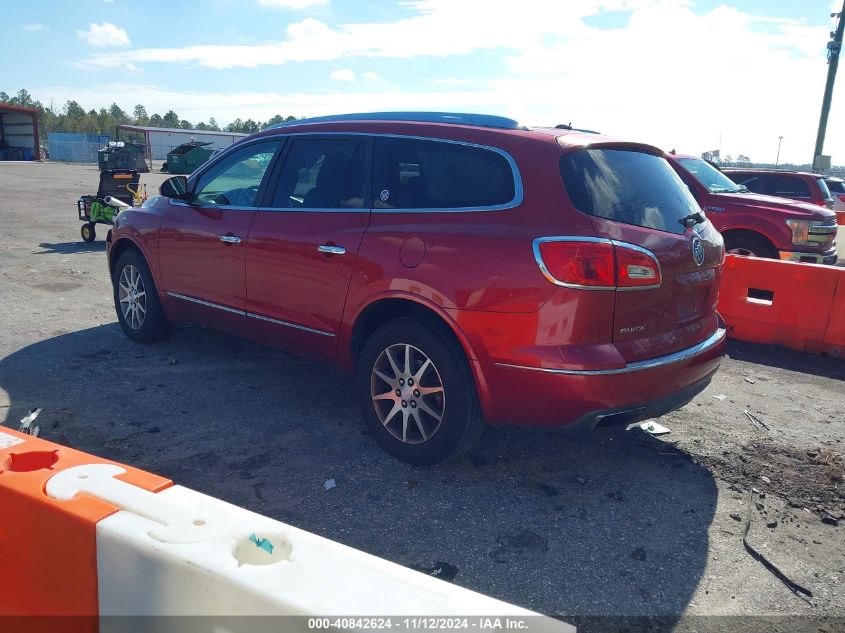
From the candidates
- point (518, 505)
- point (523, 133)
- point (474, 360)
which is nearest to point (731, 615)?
point (518, 505)

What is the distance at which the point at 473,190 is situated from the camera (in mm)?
3752

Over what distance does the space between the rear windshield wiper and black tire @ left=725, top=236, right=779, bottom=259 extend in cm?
563

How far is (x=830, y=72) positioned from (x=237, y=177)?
22.7 m

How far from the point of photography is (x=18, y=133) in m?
57.1

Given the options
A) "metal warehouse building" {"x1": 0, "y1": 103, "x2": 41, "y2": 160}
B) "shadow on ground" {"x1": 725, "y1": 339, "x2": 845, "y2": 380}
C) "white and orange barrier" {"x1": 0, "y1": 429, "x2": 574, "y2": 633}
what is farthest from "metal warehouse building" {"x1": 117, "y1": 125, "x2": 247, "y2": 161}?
"white and orange barrier" {"x1": 0, "y1": 429, "x2": 574, "y2": 633}

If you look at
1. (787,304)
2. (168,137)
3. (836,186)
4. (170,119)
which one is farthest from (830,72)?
(170,119)

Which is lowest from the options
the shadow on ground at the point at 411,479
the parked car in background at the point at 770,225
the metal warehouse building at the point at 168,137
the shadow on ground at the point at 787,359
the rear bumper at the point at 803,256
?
the shadow on ground at the point at 411,479

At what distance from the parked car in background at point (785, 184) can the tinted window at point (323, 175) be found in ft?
33.2

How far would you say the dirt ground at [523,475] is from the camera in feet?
9.84

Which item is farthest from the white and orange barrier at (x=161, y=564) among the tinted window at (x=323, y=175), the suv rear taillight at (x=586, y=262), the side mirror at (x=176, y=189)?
the side mirror at (x=176, y=189)

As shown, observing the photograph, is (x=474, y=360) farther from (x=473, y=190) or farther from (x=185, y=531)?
(x=185, y=531)

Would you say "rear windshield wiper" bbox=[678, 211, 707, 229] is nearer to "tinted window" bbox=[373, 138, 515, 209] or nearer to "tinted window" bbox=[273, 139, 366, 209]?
"tinted window" bbox=[373, 138, 515, 209]

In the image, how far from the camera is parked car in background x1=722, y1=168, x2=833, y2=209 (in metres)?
12.6

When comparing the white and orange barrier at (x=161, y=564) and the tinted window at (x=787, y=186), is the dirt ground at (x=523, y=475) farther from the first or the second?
the tinted window at (x=787, y=186)
